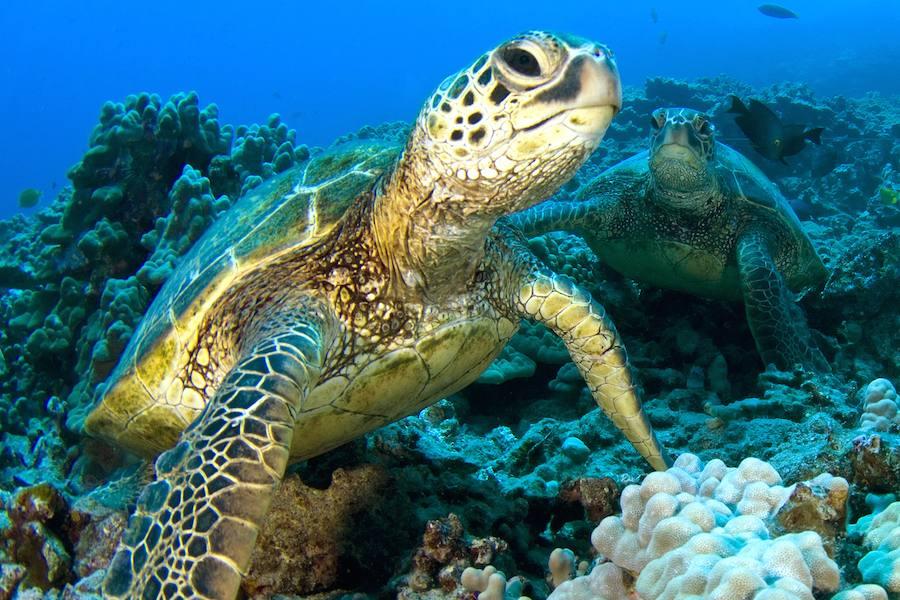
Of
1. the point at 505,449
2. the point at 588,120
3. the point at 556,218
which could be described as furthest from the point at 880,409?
the point at 556,218

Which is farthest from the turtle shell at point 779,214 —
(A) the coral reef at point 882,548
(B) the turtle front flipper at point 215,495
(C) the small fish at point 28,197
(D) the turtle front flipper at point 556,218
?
(C) the small fish at point 28,197

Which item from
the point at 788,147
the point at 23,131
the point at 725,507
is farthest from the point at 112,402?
the point at 23,131

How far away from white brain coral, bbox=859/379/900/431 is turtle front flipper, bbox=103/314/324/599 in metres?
2.23

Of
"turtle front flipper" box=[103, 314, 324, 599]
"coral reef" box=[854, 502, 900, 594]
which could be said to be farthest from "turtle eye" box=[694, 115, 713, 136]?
"turtle front flipper" box=[103, 314, 324, 599]

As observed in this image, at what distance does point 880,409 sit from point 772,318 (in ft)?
7.14

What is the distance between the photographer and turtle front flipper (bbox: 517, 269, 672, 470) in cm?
270

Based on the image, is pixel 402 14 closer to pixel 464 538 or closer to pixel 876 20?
pixel 876 20

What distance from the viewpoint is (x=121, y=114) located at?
18.6 feet

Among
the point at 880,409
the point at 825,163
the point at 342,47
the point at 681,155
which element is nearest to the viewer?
the point at 880,409

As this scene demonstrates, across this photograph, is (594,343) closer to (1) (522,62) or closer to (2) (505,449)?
(2) (505,449)

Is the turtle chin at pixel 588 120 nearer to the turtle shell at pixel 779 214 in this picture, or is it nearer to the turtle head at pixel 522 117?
the turtle head at pixel 522 117

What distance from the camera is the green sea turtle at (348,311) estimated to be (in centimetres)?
159

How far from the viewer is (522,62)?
68.7 inches

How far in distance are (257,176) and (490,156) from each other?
4.36m
